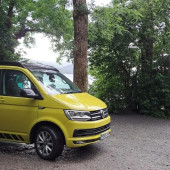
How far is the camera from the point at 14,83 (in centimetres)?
618

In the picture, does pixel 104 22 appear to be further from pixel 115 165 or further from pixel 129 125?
pixel 115 165

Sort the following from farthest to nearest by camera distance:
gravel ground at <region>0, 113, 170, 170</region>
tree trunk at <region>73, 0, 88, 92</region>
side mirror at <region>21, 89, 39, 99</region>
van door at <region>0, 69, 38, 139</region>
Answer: tree trunk at <region>73, 0, 88, 92</region>
van door at <region>0, 69, 38, 139</region>
side mirror at <region>21, 89, 39, 99</region>
gravel ground at <region>0, 113, 170, 170</region>

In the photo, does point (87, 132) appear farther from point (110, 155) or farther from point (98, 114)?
point (110, 155)

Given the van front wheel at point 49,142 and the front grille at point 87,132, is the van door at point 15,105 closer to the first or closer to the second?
the van front wheel at point 49,142

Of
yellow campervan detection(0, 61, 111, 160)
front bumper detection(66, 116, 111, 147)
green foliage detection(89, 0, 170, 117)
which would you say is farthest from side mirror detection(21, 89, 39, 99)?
green foliage detection(89, 0, 170, 117)

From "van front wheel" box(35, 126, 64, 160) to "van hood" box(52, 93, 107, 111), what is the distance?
639 mm

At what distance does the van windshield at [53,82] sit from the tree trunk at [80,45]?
9.39ft

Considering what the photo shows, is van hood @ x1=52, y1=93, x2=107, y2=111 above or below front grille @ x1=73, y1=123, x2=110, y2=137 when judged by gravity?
above

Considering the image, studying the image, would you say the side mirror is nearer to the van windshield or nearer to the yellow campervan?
the yellow campervan

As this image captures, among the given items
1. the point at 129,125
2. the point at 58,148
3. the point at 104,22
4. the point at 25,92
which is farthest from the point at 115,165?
the point at 104,22

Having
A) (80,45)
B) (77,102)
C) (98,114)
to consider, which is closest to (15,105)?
(77,102)

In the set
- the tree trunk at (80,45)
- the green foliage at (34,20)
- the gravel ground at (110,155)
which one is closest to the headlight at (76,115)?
the gravel ground at (110,155)

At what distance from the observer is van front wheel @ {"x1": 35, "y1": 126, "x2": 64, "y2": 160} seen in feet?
18.3

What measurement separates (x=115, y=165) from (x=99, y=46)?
858cm
